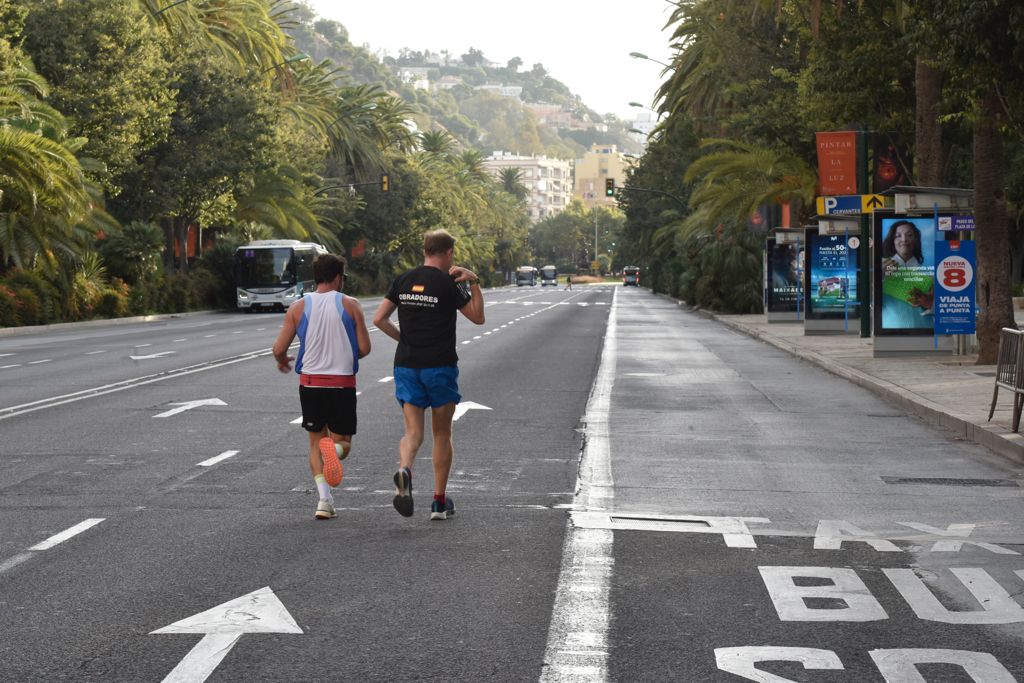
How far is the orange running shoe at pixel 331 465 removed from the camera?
9.20m

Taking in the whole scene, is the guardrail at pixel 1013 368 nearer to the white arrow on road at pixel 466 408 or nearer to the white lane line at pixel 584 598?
the white lane line at pixel 584 598

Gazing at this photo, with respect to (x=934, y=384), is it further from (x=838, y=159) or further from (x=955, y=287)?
(x=838, y=159)

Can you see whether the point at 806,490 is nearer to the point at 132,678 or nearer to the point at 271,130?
the point at 132,678

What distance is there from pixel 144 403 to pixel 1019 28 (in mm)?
10563

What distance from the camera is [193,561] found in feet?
26.2

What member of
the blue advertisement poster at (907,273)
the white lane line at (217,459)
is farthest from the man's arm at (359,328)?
the blue advertisement poster at (907,273)

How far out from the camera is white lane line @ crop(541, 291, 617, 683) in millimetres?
5840

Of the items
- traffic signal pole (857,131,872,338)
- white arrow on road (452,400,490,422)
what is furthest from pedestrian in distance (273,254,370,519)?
traffic signal pole (857,131,872,338)

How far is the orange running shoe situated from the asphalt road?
11.5 inches

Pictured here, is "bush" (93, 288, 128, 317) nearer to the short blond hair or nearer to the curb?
the curb

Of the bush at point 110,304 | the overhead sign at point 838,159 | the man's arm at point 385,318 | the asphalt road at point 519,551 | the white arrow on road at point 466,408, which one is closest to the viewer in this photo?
the asphalt road at point 519,551

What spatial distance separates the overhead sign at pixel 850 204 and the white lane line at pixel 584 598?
61.4 ft

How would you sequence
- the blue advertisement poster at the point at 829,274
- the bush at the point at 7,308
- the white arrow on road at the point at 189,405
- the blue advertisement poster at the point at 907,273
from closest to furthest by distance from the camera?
the white arrow on road at the point at 189,405 → the blue advertisement poster at the point at 907,273 → the blue advertisement poster at the point at 829,274 → the bush at the point at 7,308

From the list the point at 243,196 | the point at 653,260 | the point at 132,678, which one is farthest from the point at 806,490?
the point at 653,260
